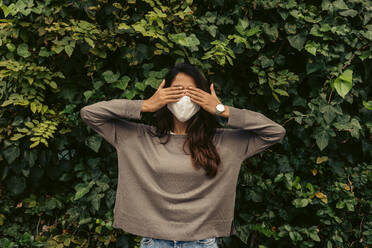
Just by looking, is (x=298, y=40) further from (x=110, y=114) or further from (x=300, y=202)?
(x=110, y=114)

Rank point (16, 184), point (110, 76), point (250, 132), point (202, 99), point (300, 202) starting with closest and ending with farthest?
point (202, 99)
point (250, 132)
point (110, 76)
point (300, 202)
point (16, 184)

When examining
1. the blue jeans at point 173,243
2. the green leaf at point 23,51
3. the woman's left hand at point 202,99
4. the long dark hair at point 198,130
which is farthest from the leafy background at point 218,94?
the blue jeans at point 173,243

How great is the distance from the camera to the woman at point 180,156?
5.47 ft

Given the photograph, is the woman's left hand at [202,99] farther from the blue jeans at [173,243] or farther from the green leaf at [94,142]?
the green leaf at [94,142]

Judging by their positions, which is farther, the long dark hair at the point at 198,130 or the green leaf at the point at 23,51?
the green leaf at the point at 23,51

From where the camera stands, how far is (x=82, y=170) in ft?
7.93

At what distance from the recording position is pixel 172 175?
1.67m

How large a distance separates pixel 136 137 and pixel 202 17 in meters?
1.01

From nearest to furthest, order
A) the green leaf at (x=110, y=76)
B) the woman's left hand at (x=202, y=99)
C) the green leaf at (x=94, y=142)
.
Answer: the woman's left hand at (x=202, y=99) → the green leaf at (x=110, y=76) → the green leaf at (x=94, y=142)

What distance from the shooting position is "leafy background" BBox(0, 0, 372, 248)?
7.18 ft

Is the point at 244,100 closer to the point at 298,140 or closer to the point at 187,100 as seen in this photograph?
the point at 298,140

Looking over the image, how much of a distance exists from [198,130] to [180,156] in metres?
0.17

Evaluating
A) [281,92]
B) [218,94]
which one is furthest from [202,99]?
[281,92]

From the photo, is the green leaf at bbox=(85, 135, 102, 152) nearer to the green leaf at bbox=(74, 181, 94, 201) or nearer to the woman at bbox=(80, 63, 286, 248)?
the green leaf at bbox=(74, 181, 94, 201)
